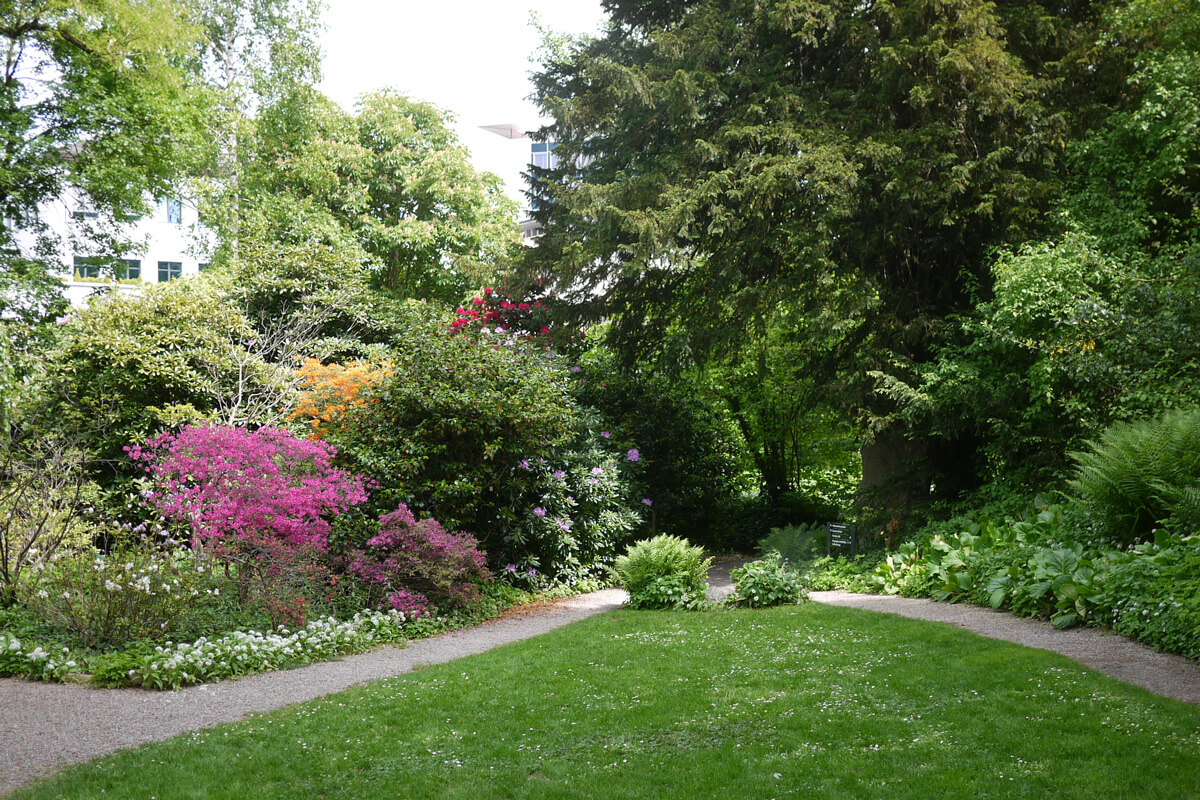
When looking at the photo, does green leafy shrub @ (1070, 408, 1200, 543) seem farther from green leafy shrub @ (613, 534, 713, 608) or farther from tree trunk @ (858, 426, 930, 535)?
green leafy shrub @ (613, 534, 713, 608)

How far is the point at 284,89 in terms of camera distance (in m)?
19.9

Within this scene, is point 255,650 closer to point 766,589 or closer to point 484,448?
point 484,448

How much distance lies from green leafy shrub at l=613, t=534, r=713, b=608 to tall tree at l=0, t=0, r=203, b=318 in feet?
30.9

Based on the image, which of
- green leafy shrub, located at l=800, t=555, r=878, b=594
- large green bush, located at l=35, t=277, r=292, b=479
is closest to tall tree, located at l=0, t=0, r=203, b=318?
large green bush, located at l=35, t=277, r=292, b=479

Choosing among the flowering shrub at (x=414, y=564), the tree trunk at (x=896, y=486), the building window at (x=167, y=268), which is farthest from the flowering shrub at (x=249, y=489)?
the building window at (x=167, y=268)

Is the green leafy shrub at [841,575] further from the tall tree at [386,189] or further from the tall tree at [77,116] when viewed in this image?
the tall tree at [386,189]

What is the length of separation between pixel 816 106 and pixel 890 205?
1.68 m

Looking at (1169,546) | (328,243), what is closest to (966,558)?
(1169,546)

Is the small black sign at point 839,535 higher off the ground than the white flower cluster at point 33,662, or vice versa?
the small black sign at point 839,535

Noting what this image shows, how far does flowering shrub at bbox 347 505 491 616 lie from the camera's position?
29.2 feet

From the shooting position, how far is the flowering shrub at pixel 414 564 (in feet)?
29.2

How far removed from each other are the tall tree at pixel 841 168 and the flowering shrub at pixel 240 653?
5.96 meters

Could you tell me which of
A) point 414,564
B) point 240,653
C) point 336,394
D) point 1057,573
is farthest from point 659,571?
point 336,394

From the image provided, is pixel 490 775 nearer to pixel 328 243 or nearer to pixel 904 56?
pixel 904 56
